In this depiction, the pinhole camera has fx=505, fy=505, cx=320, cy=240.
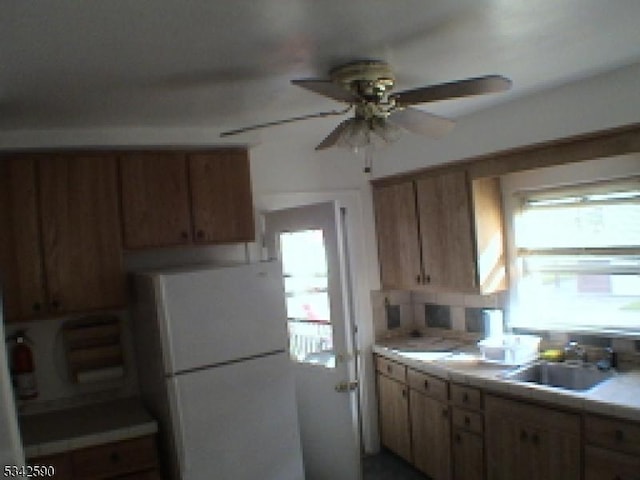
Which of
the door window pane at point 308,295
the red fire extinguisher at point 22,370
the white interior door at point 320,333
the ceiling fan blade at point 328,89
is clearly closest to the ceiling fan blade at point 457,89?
the ceiling fan blade at point 328,89

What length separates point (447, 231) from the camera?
336 centimetres

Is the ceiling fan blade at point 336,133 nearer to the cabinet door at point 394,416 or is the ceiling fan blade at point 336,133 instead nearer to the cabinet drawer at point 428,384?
the cabinet drawer at point 428,384

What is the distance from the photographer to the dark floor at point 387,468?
3.48 m

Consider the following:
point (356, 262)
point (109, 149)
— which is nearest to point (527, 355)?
point (356, 262)

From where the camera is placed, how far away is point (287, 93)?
2275 mm

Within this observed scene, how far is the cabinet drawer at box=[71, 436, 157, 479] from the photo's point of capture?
242cm

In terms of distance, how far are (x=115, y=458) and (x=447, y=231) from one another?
2.34m

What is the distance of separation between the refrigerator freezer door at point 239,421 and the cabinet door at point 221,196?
811 mm

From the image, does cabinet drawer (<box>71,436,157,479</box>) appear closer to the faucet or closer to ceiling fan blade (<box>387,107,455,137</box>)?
ceiling fan blade (<box>387,107,455,137</box>)

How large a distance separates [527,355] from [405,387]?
2.80 ft

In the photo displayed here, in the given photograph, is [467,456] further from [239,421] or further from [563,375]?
[239,421]

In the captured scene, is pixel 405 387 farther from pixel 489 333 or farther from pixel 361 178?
pixel 361 178

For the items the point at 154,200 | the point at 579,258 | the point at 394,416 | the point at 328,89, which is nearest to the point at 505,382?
the point at 579,258

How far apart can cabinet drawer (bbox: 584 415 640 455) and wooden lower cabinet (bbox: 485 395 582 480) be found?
6cm
